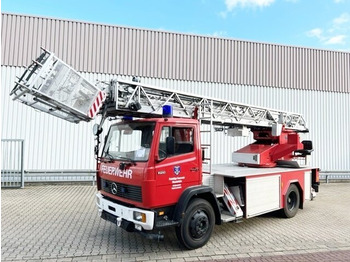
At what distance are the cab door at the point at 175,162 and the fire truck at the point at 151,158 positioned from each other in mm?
17

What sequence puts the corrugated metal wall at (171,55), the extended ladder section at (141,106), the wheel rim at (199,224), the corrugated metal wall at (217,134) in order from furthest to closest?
the corrugated metal wall at (171,55) < the corrugated metal wall at (217,134) < the wheel rim at (199,224) < the extended ladder section at (141,106)

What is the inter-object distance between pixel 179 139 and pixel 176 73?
27.8ft

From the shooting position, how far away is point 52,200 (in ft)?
30.9

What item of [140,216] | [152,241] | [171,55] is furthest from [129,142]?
[171,55]

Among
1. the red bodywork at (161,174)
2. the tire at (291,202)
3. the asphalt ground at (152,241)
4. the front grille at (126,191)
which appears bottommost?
the asphalt ground at (152,241)

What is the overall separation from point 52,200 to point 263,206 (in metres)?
6.75

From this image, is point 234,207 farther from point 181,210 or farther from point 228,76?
point 228,76

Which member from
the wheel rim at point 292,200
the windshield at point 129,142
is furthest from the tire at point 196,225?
the wheel rim at point 292,200

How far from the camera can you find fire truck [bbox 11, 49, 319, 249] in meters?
4.77

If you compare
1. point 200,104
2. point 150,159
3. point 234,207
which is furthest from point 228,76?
point 150,159

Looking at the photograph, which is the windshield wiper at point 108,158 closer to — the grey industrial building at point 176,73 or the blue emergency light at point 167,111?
the blue emergency light at point 167,111

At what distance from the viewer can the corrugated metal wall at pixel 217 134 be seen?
12.1 metres

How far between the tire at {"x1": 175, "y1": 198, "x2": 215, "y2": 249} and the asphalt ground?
18 centimetres

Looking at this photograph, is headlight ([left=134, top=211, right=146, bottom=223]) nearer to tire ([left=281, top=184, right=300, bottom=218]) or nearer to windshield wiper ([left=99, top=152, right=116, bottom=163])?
windshield wiper ([left=99, top=152, right=116, bottom=163])
